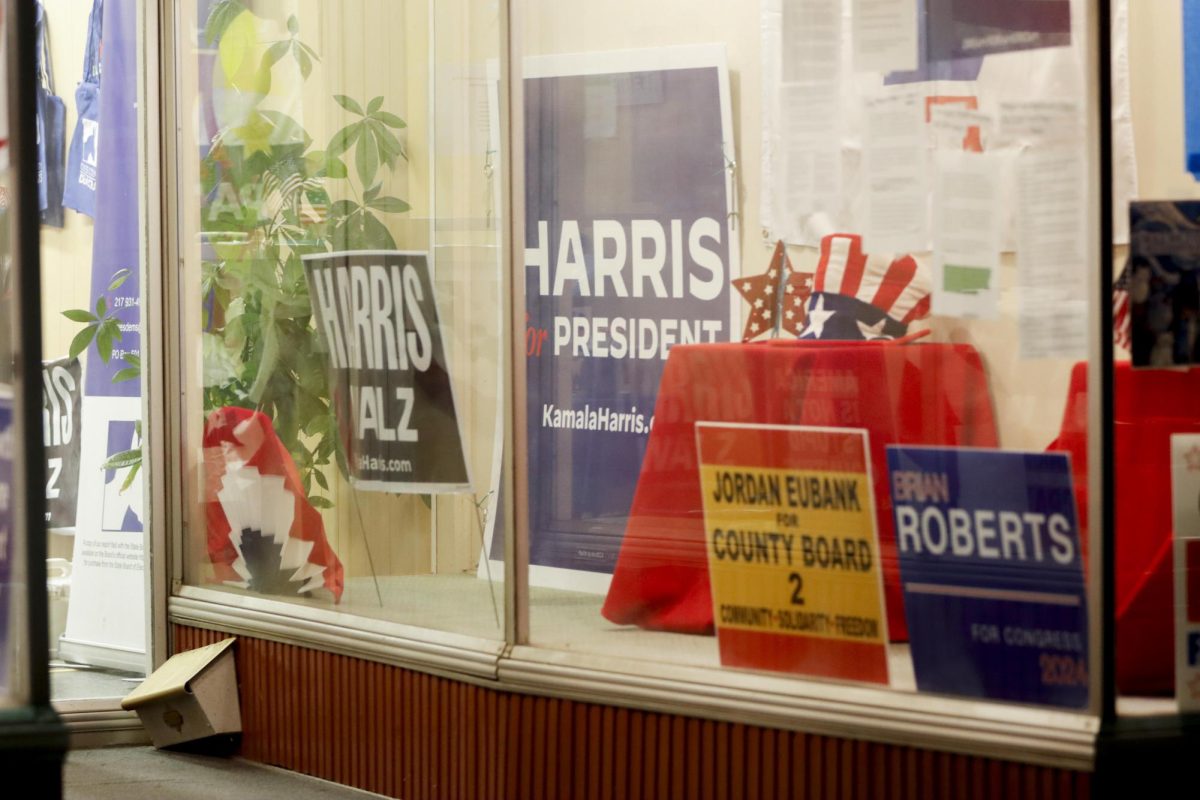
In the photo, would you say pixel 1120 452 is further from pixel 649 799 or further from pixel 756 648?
pixel 649 799

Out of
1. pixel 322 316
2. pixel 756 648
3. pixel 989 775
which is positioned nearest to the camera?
pixel 989 775

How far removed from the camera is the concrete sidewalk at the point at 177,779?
3521 millimetres

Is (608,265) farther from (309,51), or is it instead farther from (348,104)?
(309,51)

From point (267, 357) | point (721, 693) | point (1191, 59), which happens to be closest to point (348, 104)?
point (267, 357)

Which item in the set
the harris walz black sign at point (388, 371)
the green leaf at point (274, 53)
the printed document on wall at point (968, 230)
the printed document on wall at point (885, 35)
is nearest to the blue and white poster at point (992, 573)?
the printed document on wall at point (968, 230)

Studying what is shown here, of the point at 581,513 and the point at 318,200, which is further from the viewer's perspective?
the point at 318,200

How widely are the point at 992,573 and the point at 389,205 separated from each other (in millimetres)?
1754

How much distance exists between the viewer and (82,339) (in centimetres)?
426

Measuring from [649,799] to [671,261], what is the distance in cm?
129

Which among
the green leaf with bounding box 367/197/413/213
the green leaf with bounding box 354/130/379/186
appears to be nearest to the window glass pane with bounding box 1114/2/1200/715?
the green leaf with bounding box 367/197/413/213

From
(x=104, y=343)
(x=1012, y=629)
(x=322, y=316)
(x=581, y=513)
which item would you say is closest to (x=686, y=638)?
(x=581, y=513)

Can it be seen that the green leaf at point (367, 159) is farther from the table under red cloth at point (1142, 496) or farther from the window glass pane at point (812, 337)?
the table under red cloth at point (1142, 496)

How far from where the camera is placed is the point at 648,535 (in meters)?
3.31

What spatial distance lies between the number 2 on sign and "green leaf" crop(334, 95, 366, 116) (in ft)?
5.42
